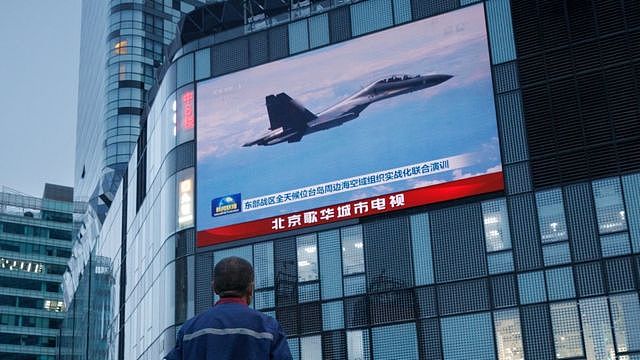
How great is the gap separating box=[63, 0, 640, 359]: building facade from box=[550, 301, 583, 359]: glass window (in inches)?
1.8

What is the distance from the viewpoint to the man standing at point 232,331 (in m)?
6.36

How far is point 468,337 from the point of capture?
1363 inches

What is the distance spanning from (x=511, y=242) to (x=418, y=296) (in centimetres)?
396

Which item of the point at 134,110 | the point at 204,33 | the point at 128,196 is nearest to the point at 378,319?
the point at 204,33

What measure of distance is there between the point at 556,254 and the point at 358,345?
8.06m

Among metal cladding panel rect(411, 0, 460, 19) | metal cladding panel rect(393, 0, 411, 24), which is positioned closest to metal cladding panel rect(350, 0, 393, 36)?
metal cladding panel rect(393, 0, 411, 24)

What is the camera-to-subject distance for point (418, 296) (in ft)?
118

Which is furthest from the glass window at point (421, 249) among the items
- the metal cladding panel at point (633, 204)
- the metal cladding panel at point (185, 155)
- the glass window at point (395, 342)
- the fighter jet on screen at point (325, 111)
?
the metal cladding panel at point (185, 155)

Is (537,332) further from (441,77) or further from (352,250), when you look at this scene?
(441,77)

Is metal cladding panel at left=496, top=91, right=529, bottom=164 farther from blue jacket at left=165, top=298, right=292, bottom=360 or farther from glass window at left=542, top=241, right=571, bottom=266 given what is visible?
blue jacket at left=165, top=298, right=292, bottom=360

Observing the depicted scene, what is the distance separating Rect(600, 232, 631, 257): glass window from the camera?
1297 inches

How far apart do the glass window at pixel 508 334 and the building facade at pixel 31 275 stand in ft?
314

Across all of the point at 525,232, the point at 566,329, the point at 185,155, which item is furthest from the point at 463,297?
the point at 185,155

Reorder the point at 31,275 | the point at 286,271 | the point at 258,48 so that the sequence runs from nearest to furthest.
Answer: the point at 286,271
the point at 258,48
the point at 31,275
